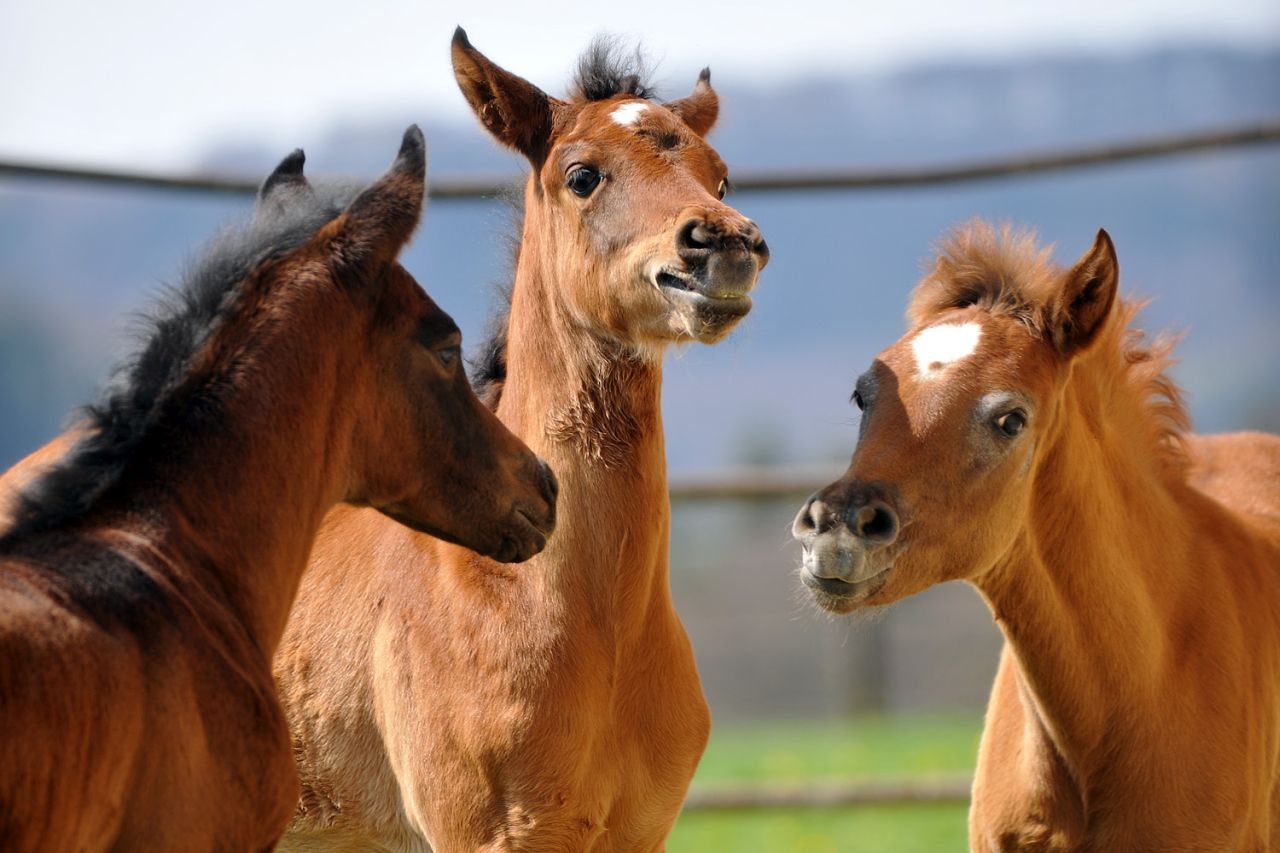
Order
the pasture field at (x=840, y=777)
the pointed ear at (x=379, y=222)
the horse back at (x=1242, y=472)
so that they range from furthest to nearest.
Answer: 1. the pasture field at (x=840, y=777)
2. the horse back at (x=1242, y=472)
3. the pointed ear at (x=379, y=222)

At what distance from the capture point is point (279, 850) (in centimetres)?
405

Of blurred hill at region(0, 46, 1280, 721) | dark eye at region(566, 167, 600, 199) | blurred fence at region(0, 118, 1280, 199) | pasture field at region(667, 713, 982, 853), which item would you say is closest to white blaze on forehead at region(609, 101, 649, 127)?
dark eye at region(566, 167, 600, 199)

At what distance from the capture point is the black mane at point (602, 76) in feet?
13.0

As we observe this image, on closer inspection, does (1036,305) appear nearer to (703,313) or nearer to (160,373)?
(703,313)

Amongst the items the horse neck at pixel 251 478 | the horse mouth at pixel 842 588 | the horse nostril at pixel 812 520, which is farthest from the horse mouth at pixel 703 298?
the horse neck at pixel 251 478

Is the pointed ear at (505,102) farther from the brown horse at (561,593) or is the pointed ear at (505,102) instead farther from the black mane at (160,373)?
the black mane at (160,373)

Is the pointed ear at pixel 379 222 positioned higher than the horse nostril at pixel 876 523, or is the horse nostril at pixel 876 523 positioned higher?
the pointed ear at pixel 379 222

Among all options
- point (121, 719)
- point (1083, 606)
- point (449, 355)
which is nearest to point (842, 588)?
point (1083, 606)

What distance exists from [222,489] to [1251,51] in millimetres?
100670

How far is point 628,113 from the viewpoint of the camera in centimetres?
377

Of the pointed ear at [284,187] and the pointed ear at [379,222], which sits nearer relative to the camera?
the pointed ear at [379,222]

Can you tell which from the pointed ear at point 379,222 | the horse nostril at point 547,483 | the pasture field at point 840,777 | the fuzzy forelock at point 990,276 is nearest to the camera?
the pointed ear at point 379,222

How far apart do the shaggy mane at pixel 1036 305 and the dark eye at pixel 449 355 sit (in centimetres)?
131

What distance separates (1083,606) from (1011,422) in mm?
512
